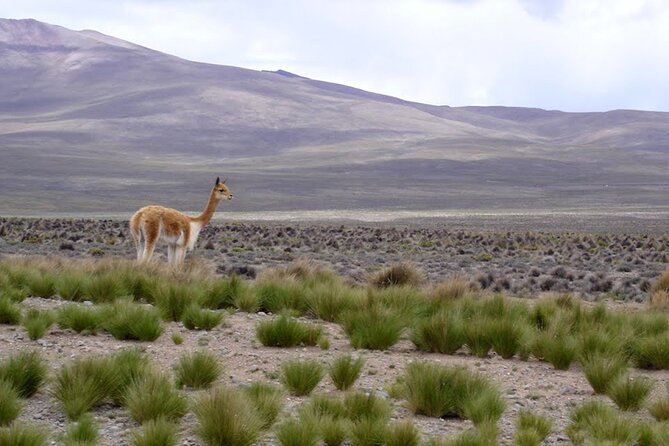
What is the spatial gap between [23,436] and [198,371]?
1.94m

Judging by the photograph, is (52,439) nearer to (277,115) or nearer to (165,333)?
(165,333)

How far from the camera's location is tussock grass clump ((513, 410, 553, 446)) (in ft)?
21.4

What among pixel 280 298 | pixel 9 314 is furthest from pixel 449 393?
pixel 280 298

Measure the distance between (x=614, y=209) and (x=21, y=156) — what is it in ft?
193

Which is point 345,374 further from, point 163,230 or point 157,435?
point 163,230

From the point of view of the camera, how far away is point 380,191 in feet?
302

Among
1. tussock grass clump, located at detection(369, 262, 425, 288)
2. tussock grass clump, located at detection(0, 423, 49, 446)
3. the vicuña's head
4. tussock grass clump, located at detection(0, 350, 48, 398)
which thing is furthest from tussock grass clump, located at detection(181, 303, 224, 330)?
the vicuña's head

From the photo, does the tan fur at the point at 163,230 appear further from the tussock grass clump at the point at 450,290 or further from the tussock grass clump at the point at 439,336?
the tussock grass clump at the point at 439,336

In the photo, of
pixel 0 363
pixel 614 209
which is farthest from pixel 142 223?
pixel 614 209

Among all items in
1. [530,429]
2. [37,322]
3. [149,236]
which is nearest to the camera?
[530,429]

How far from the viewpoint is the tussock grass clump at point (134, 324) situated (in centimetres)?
948

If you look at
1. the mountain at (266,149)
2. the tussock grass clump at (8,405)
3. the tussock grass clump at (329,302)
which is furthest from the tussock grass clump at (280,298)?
the mountain at (266,149)

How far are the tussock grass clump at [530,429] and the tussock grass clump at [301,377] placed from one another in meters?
1.48

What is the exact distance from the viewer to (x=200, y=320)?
33.9 feet
